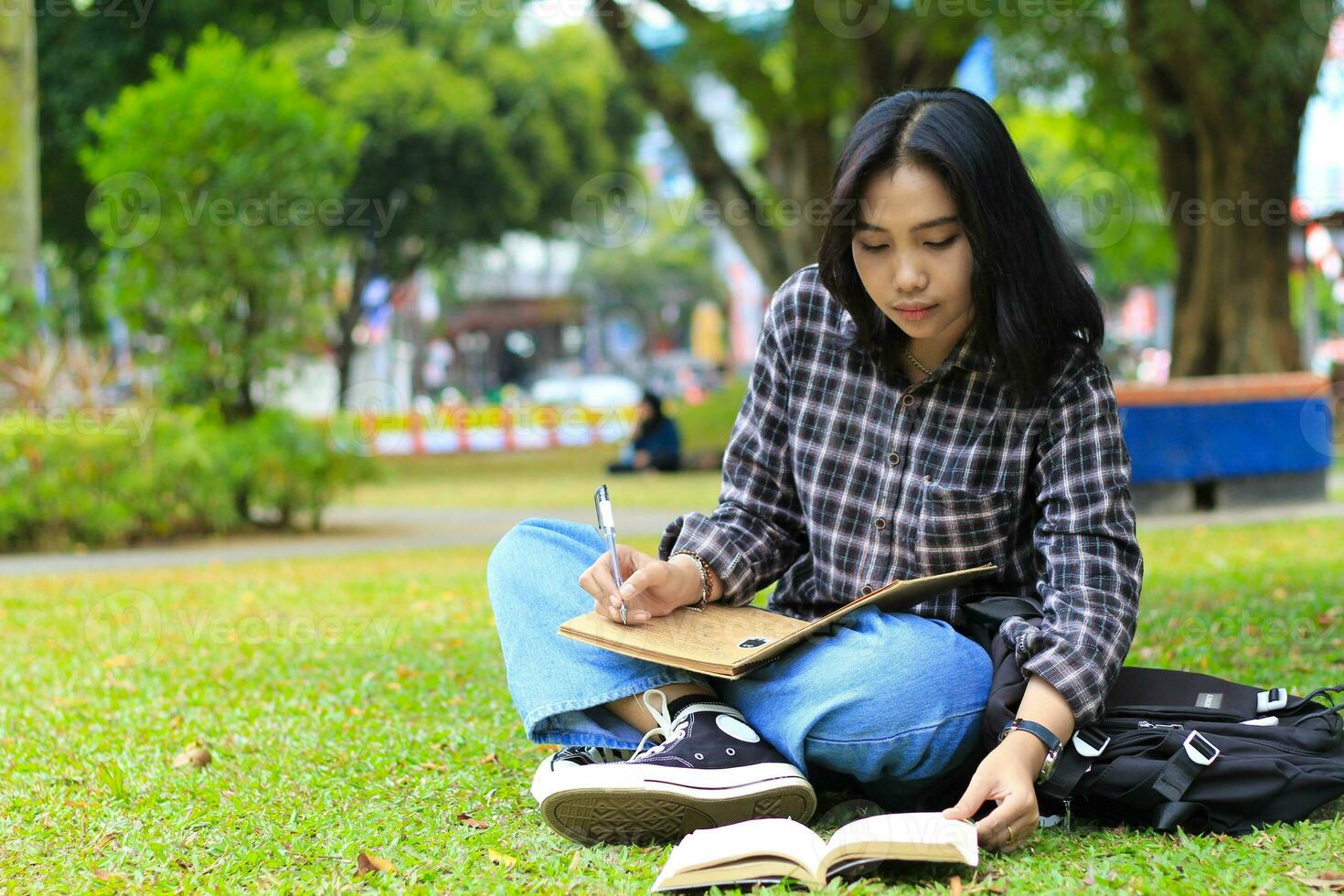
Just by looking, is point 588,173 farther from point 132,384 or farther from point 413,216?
point 132,384

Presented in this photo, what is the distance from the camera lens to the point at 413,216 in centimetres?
2530

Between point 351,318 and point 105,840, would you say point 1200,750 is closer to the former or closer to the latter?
point 105,840

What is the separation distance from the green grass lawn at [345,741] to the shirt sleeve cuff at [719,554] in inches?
20.7

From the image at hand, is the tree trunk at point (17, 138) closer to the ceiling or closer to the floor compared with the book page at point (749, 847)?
closer to the ceiling

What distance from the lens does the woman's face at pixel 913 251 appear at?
93.5 inches

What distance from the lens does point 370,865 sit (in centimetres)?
247

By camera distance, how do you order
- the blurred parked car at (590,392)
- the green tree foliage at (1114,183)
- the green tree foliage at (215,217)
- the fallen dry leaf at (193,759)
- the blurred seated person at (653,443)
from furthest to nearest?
1. the blurred parked car at (590,392)
2. the green tree foliage at (1114,183)
3. the blurred seated person at (653,443)
4. the green tree foliage at (215,217)
5. the fallen dry leaf at (193,759)

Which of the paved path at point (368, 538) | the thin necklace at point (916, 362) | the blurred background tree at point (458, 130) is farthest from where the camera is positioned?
the blurred background tree at point (458, 130)

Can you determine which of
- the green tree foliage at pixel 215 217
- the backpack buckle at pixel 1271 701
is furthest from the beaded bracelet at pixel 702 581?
the green tree foliage at pixel 215 217

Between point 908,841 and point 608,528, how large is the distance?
0.74 meters

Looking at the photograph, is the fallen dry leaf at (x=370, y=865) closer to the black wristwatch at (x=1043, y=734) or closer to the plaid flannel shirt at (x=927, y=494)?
the plaid flannel shirt at (x=927, y=494)

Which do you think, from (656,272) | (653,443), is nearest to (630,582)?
(653,443)

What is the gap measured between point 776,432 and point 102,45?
16.5m

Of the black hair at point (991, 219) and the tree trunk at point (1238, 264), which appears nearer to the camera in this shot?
the black hair at point (991, 219)
